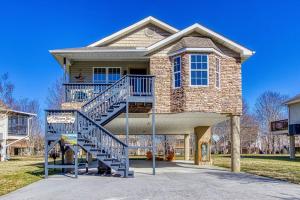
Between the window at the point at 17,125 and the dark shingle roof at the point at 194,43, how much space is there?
27.1 meters

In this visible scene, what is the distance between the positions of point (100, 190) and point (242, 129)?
52.1m

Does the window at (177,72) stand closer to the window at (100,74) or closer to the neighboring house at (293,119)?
the window at (100,74)

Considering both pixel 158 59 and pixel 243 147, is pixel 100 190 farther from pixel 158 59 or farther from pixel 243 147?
pixel 243 147

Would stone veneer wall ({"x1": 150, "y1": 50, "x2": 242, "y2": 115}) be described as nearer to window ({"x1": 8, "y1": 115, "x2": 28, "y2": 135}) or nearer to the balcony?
the balcony

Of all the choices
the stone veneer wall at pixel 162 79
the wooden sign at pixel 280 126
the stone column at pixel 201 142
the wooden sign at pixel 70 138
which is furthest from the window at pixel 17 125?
the wooden sign at pixel 280 126

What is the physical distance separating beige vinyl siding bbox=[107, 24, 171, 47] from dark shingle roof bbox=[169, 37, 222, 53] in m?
4.82

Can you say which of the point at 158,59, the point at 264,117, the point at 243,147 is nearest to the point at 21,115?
the point at 158,59

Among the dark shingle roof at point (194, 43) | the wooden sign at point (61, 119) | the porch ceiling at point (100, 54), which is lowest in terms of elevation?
the wooden sign at point (61, 119)

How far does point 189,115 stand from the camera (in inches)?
818

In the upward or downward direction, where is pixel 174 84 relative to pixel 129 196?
upward

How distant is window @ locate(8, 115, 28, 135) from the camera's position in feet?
136

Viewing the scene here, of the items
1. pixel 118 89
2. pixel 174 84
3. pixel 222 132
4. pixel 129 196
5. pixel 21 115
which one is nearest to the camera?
pixel 129 196

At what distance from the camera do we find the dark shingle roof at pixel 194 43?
19500mm

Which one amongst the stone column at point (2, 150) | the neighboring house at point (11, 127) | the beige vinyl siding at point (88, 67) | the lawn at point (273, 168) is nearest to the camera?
the lawn at point (273, 168)
